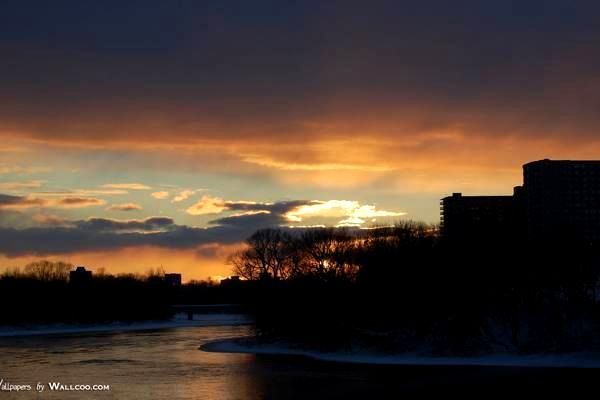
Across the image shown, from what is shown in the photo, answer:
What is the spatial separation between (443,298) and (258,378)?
30603 millimetres

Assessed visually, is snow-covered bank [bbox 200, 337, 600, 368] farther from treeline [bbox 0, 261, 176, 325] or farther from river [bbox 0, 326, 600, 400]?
treeline [bbox 0, 261, 176, 325]

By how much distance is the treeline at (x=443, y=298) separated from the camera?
79.9 meters

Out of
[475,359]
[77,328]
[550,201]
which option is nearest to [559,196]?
[550,201]

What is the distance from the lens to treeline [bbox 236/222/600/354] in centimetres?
7994

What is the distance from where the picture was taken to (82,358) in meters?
81.9

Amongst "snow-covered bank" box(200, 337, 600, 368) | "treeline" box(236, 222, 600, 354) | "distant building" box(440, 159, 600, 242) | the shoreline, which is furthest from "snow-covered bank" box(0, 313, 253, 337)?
"snow-covered bank" box(200, 337, 600, 368)

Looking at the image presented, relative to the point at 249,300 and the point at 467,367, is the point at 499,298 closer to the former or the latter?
the point at 467,367

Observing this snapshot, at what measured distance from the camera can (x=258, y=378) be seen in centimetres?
5944

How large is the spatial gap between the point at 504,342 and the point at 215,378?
33679 millimetres

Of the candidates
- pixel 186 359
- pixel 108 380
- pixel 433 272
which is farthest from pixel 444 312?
pixel 108 380

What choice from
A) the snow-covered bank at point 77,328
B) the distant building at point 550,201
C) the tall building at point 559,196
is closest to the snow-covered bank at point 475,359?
the snow-covered bank at point 77,328

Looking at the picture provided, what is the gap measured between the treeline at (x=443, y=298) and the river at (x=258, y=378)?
10544 mm

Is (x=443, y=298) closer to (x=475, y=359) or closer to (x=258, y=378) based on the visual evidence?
(x=475, y=359)

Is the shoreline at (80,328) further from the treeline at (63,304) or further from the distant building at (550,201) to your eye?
the distant building at (550,201)
